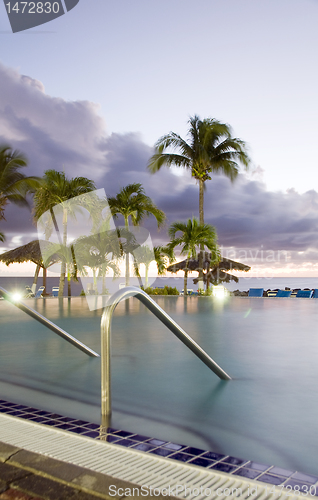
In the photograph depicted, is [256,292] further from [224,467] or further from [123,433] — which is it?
[224,467]

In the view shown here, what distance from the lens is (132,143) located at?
97.2 ft

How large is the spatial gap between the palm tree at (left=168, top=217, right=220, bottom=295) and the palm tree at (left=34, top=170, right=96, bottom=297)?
488 centimetres

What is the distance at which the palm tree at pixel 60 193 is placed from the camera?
58.3ft

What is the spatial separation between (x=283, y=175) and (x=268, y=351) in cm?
2472

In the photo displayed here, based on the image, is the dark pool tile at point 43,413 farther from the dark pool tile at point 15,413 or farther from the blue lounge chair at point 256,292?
the blue lounge chair at point 256,292

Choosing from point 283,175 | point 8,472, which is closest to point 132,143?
point 283,175

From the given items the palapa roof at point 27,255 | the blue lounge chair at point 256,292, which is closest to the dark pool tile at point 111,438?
the blue lounge chair at point 256,292

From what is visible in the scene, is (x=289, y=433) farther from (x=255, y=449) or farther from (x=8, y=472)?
(x=8, y=472)

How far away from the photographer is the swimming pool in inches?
92.5

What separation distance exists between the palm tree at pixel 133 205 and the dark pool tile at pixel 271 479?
16.9 m

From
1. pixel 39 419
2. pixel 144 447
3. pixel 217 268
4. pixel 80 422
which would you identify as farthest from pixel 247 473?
pixel 217 268

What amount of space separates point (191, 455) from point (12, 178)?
1786 centimetres

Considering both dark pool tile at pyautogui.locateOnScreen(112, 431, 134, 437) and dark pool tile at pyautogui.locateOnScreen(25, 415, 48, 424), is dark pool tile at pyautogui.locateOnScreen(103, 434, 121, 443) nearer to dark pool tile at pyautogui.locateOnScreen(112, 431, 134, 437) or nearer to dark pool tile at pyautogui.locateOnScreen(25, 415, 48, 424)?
dark pool tile at pyautogui.locateOnScreen(112, 431, 134, 437)

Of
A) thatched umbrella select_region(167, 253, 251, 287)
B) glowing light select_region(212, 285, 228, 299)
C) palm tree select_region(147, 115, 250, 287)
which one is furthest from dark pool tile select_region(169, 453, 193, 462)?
thatched umbrella select_region(167, 253, 251, 287)
